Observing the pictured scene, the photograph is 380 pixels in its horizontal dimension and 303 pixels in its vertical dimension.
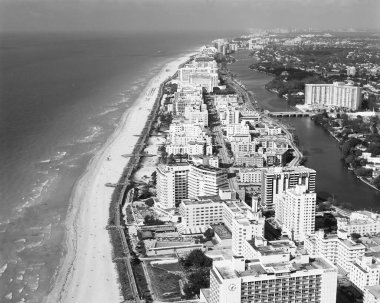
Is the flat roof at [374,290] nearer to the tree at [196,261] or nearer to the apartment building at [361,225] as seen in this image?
the apartment building at [361,225]

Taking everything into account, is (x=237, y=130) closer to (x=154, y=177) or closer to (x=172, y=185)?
(x=154, y=177)

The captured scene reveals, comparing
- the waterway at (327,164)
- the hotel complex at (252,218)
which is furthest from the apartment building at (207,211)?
the waterway at (327,164)

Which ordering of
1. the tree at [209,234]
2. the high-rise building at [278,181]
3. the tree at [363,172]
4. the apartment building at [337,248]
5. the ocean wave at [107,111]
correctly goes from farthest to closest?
the ocean wave at [107,111] < the tree at [363,172] < the high-rise building at [278,181] < the tree at [209,234] < the apartment building at [337,248]

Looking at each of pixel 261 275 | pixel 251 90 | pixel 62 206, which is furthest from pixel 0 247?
pixel 251 90

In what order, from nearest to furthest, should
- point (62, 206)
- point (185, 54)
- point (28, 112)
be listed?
point (62, 206) < point (28, 112) < point (185, 54)

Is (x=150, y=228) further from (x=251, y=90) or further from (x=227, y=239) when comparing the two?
(x=251, y=90)

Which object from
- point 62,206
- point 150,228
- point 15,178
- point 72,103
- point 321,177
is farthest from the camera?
point 72,103
